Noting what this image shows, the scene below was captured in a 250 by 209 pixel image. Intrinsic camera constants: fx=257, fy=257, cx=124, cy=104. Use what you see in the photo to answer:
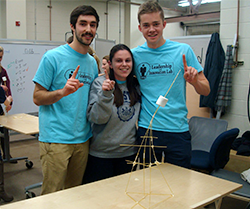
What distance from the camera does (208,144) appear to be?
3.16 metres

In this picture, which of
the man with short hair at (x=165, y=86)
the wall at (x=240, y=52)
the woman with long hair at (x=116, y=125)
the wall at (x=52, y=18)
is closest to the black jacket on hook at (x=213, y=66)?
the wall at (x=240, y=52)

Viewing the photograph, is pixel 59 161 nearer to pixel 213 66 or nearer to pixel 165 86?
pixel 165 86

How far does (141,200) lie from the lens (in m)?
1.25

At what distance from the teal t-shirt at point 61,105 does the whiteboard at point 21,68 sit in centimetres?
362

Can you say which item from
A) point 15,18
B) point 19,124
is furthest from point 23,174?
point 15,18

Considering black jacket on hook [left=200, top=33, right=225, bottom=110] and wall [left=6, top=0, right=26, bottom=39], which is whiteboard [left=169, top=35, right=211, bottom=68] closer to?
black jacket on hook [left=200, top=33, right=225, bottom=110]

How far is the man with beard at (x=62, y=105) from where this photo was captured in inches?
62.9

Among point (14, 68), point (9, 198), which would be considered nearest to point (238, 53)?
point (9, 198)

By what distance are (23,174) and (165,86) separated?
109 inches

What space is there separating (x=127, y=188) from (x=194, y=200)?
1.14 feet

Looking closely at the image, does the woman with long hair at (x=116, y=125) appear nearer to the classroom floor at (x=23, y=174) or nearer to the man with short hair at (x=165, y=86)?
the man with short hair at (x=165, y=86)

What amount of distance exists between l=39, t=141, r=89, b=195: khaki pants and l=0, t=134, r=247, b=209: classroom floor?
1.46m

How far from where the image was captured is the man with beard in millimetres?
1597

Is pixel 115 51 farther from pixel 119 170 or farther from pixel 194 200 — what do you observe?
pixel 194 200
